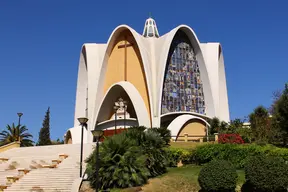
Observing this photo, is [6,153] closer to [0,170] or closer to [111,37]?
[0,170]

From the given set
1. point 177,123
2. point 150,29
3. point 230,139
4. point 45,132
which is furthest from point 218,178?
point 45,132

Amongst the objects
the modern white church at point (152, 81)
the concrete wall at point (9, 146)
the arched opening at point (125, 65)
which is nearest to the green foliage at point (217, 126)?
the modern white church at point (152, 81)

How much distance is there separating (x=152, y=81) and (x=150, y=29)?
11.7m

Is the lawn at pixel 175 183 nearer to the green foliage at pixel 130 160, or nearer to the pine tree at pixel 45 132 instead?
the green foliage at pixel 130 160

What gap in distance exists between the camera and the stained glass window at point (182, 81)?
42875mm

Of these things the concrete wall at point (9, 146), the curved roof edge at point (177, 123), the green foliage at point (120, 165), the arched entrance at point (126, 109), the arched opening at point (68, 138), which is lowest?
the green foliage at point (120, 165)

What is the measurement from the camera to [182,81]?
1737 inches

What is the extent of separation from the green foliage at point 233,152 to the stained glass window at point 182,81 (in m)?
20.6

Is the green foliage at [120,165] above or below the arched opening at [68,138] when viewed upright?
below

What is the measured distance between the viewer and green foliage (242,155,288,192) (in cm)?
1391

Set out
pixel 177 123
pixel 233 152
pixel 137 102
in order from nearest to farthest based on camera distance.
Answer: pixel 233 152
pixel 177 123
pixel 137 102

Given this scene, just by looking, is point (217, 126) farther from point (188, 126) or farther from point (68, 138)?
point (68, 138)

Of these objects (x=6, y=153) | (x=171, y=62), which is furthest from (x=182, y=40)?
(x=6, y=153)

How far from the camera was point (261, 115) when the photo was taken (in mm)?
36156
